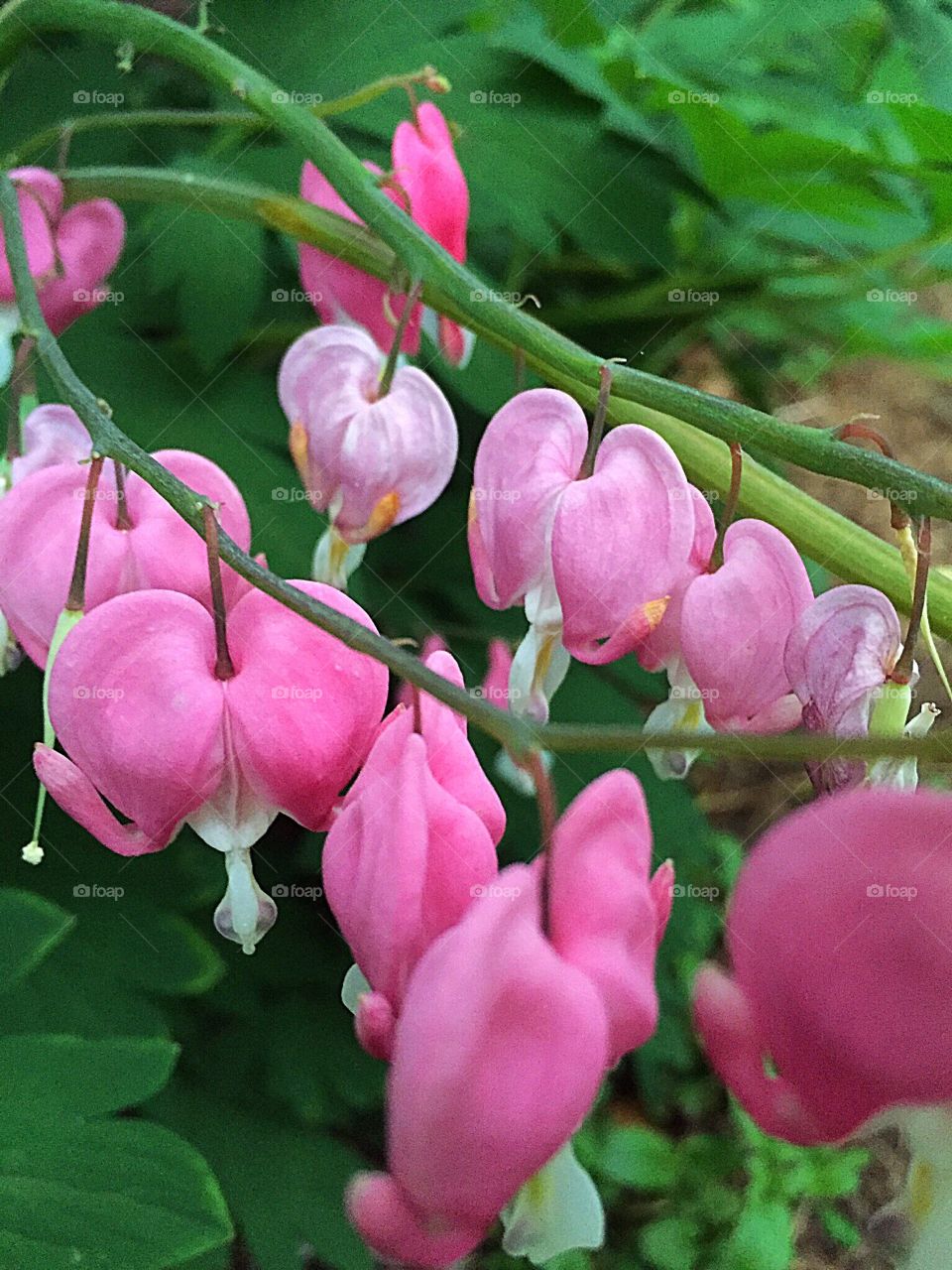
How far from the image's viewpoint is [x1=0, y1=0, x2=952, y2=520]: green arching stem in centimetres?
59

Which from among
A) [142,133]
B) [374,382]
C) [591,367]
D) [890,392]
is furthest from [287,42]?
[890,392]

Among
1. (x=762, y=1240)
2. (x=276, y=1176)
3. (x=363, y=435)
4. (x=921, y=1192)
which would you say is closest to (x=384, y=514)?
(x=363, y=435)

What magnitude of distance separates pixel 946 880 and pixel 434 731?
243 millimetres

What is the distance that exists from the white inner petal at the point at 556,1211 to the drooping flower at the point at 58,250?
26.9 inches

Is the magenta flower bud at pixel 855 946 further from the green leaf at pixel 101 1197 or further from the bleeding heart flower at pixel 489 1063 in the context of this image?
the green leaf at pixel 101 1197

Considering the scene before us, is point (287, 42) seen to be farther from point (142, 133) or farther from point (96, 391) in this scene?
point (96, 391)

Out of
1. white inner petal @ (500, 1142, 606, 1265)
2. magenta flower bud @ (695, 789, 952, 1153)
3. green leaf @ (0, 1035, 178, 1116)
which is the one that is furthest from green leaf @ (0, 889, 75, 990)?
magenta flower bud @ (695, 789, 952, 1153)

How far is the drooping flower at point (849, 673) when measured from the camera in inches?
22.9

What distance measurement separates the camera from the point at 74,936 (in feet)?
3.30

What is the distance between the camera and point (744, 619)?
65 cm

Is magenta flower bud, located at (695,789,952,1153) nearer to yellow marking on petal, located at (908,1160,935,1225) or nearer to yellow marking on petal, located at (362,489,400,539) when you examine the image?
yellow marking on petal, located at (908,1160,935,1225)

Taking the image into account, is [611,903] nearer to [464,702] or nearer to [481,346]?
[464,702]

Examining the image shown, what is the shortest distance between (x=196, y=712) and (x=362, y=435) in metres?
0.26

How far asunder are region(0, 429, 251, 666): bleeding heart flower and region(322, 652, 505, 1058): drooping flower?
A: 0.16 m
